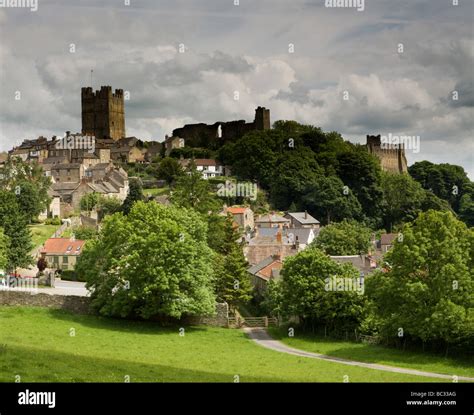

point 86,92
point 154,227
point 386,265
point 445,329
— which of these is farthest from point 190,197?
point 86,92

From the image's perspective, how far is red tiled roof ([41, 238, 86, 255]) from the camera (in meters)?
61.5

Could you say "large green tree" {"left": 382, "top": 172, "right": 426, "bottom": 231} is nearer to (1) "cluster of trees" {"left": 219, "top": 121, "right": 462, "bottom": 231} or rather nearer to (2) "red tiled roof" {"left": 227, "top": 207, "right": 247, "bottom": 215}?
(1) "cluster of trees" {"left": 219, "top": 121, "right": 462, "bottom": 231}

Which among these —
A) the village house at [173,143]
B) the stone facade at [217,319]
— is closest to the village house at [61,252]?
the stone facade at [217,319]

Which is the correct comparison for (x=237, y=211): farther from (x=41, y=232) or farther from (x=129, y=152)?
(x=129, y=152)

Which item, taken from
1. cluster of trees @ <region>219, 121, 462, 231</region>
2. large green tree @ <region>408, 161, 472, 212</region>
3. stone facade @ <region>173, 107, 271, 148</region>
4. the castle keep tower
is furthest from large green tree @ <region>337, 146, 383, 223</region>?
the castle keep tower

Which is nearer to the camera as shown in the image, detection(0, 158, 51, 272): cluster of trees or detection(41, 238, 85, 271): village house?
detection(0, 158, 51, 272): cluster of trees

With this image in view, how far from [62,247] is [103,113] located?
314 feet

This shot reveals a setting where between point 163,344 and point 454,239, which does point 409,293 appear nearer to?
point 454,239

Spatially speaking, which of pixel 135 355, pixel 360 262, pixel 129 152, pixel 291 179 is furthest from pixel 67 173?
Answer: pixel 135 355

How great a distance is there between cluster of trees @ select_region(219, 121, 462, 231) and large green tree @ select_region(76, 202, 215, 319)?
54942mm

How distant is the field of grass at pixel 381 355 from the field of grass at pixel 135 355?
2.80m

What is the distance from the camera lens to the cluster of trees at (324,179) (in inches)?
3841

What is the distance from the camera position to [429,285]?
35.5 metres
